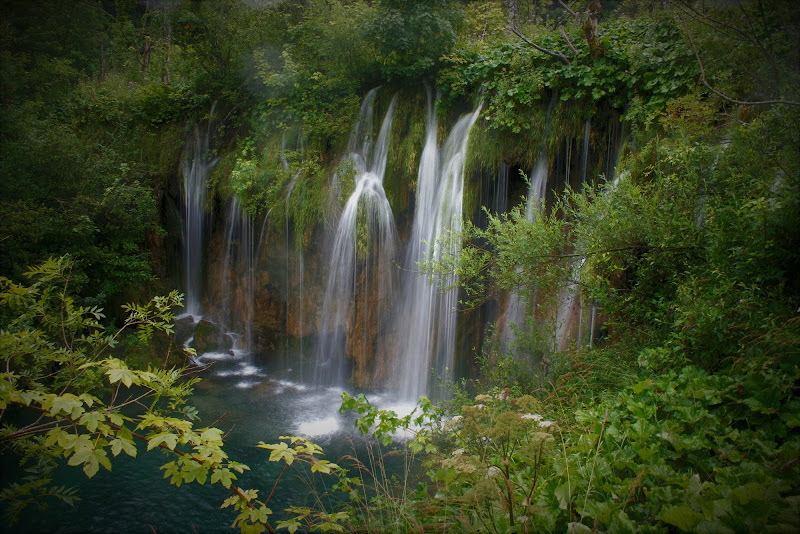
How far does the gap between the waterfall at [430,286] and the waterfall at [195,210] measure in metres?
6.24

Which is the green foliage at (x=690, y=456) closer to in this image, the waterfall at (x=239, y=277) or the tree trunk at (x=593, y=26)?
the tree trunk at (x=593, y=26)

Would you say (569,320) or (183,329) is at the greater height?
(569,320)

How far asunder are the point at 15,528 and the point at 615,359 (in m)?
6.49

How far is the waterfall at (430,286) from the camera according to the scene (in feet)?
25.7

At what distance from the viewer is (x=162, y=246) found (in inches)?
464

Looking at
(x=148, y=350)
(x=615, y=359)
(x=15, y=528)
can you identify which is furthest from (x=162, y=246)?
(x=615, y=359)

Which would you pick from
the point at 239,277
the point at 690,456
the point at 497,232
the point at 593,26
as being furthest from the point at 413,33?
the point at 690,456

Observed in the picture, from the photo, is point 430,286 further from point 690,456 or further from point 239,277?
point 690,456

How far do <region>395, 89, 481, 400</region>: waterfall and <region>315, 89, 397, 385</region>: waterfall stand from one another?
0.58 metres

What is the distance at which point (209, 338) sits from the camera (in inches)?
425

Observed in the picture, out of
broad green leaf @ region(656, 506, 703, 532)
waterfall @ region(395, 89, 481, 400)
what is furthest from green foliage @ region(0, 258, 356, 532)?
waterfall @ region(395, 89, 481, 400)

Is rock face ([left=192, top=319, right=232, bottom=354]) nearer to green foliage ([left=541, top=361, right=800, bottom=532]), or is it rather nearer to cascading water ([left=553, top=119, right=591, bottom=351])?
cascading water ([left=553, top=119, right=591, bottom=351])

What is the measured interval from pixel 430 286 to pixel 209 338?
6111mm

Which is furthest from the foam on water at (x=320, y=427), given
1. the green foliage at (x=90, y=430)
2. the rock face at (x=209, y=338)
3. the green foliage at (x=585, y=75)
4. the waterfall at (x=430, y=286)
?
the green foliage at (x=585, y=75)
